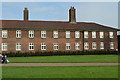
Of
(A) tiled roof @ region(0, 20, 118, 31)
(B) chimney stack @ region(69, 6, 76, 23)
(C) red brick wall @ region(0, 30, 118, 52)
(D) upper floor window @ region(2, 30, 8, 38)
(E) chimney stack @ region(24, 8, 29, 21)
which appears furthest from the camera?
(B) chimney stack @ region(69, 6, 76, 23)

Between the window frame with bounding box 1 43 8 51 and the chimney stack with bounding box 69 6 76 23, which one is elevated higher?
the chimney stack with bounding box 69 6 76 23

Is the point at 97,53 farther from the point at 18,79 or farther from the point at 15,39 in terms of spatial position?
the point at 18,79

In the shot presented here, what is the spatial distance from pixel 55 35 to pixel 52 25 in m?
3.14

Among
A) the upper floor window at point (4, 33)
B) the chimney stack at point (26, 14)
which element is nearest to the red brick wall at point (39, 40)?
the upper floor window at point (4, 33)

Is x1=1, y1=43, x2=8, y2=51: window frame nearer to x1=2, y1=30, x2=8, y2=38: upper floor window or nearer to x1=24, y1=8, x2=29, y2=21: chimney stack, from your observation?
x1=2, y1=30, x2=8, y2=38: upper floor window

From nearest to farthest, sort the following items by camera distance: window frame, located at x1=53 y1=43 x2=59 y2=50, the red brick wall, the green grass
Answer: the green grass, the red brick wall, window frame, located at x1=53 y1=43 x2=59 y2=50

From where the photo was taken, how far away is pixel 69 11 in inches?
2178

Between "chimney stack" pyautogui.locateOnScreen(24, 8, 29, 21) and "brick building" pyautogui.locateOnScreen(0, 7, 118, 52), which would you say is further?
"chimney stack" pyautogui.locateOnScreen(24, 8, 29, 21)

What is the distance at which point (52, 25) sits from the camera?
5156 cm

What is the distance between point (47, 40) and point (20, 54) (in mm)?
7758

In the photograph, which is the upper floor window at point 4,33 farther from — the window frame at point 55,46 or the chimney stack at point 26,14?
the window frame at point 55,46

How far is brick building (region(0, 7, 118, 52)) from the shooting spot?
46.8 metres

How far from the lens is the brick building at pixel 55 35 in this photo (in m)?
46.8

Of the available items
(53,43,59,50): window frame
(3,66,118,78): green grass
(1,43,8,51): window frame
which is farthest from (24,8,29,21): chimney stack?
(3,66,118,78): green grass
